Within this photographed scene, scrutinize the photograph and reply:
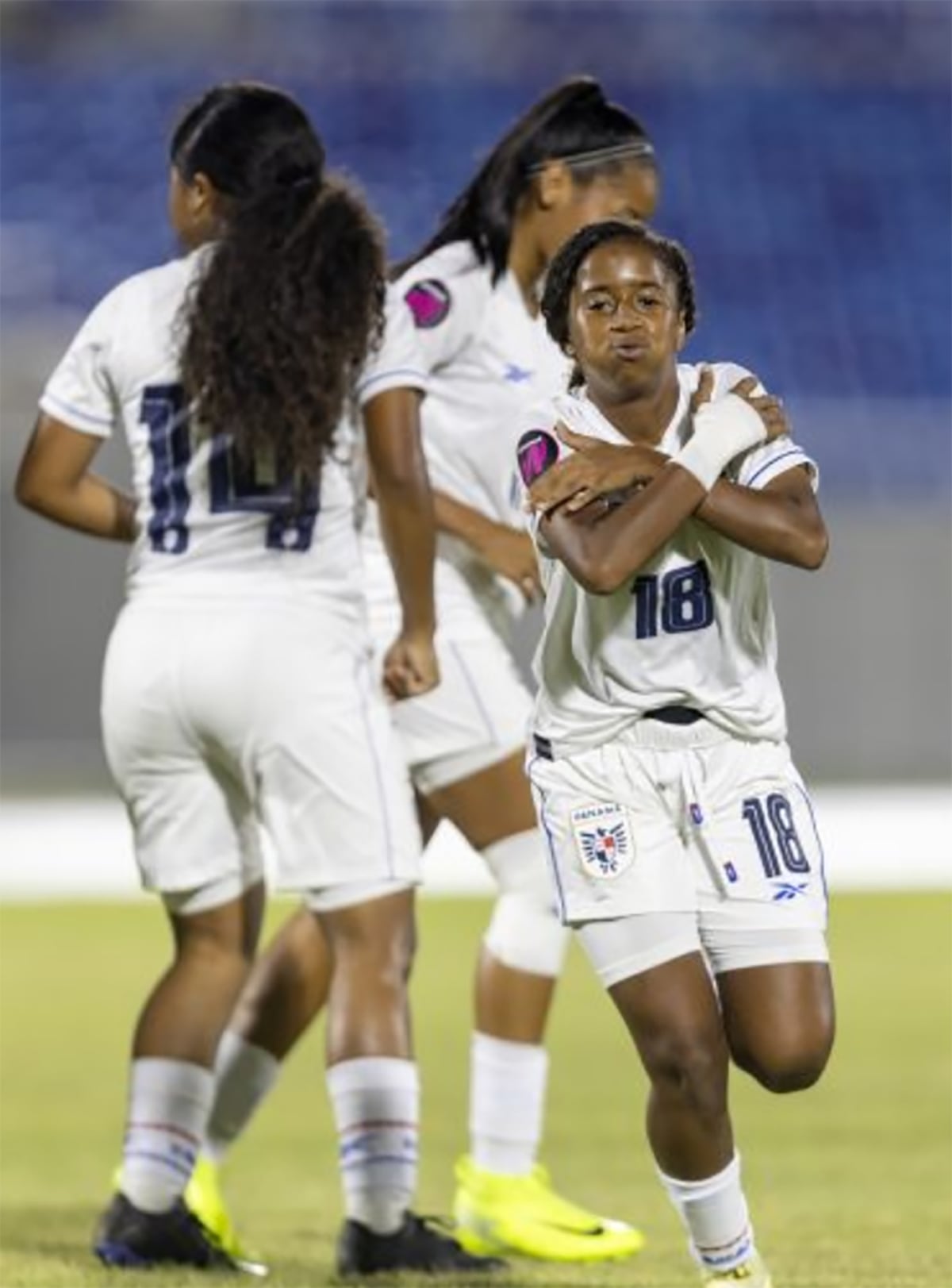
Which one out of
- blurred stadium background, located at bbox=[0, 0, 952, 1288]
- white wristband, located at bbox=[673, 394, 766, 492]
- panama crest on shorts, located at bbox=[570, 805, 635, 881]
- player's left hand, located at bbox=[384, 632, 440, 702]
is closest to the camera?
white wristband, located at bbox=[673, 394, 766, 492]

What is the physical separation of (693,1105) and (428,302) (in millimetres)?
2309

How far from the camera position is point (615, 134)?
6.71 metres

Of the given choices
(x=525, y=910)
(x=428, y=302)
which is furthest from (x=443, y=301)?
(x=525, y=910)

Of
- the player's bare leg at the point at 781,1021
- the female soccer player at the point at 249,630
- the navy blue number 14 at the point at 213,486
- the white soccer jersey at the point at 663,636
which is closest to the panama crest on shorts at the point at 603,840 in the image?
the white soccer jersey at the point at 663,636

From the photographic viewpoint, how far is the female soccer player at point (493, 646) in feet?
22.0

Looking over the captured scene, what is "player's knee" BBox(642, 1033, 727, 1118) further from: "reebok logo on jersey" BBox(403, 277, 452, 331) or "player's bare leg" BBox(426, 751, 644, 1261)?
"reebok logo on jersey" BBox(403, 277, 452, 331)

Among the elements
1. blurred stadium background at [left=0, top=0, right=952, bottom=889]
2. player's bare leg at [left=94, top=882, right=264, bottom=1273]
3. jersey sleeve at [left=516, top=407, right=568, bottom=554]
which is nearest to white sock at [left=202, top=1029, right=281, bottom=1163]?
player's bare leg at [left=94, top=882, right=264, bottom=1273]

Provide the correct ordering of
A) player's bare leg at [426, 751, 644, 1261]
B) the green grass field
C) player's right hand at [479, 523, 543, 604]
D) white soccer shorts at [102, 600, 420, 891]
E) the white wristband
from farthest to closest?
player's right hand at [479, 523, 543, 604], player's bare leg at [426, 751, 644, 1261], the green grass field, white soccer shorts at [102, 600, 420, 891], the white wristband

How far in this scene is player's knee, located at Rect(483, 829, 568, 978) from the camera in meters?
6.75

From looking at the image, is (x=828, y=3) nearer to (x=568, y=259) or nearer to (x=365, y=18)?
(x=365, y=18)

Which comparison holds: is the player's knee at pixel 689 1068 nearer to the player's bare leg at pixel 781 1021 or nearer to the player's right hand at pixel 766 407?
the player's bare leg at pixel 781 1021

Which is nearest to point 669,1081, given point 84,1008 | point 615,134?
point 615,134

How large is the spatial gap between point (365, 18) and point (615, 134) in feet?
70.9

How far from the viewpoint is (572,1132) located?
854cm
